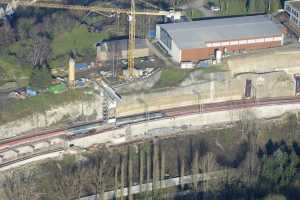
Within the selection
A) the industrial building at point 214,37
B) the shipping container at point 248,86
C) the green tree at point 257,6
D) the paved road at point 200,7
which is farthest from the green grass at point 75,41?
the green tree at point 257,6

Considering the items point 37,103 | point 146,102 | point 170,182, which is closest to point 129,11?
point 146,102

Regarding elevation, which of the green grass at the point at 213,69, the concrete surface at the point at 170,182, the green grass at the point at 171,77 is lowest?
the concrete surface at the point at 170,182

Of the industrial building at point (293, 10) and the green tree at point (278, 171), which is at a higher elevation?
the industrial building at point (293, 10)

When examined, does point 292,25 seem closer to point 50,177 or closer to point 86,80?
point 86,80

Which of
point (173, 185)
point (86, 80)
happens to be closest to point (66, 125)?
point (86, 80)

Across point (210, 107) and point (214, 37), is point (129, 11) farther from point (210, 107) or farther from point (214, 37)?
point (210, 107)

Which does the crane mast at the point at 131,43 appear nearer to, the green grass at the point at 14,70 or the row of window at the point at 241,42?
the row of window at the point at 241,42

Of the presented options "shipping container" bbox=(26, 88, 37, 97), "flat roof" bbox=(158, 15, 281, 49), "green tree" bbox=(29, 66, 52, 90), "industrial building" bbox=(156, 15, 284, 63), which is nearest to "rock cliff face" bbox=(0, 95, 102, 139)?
"shipping container" bbox=(26, 88, 37, 97)
